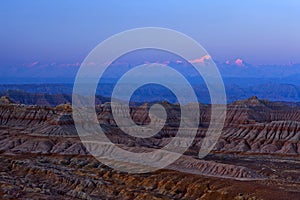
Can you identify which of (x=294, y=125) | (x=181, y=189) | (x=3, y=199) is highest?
(x=294, y=125)

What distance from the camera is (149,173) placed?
83.3 meters

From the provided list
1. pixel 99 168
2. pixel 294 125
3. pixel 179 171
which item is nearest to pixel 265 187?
pixel 179 171

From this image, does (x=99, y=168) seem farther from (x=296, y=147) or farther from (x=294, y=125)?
(x=294, y=125)

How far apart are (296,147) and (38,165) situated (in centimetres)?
6121

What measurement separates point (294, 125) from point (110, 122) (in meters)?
58.5

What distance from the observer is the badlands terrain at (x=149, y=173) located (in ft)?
234

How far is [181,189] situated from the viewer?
236 ft

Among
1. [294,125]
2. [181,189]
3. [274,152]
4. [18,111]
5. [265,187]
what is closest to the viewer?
[265,187]

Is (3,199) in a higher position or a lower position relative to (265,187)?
lower

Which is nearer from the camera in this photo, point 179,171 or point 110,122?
point 179,171

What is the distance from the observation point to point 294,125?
129 m

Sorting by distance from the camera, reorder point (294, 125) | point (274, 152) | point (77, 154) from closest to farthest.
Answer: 1. point (77, 154)
2. point (274, 152)
3. point (294, 125)

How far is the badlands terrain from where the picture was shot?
7138 cm

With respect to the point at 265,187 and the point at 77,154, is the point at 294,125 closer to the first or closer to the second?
the point at 77,154
